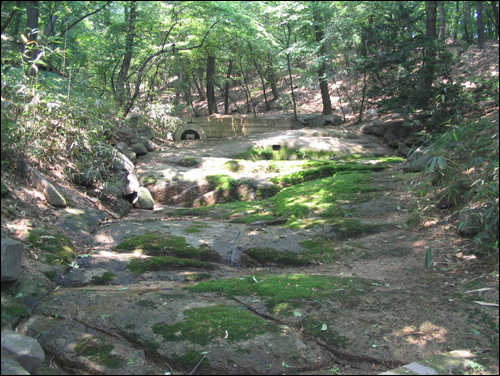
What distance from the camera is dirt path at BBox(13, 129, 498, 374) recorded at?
2377 mm

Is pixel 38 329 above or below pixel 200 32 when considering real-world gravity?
below

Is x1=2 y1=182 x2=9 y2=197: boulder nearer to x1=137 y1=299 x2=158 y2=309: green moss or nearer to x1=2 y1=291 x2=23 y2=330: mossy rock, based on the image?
x1=2 y1=291 x2=23 y2=330: mossy rock

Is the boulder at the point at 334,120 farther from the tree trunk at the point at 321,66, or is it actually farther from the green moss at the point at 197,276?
the green moss at the point at 197,276

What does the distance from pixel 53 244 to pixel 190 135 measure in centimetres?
1021

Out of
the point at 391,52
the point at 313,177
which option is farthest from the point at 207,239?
the point at 391,52

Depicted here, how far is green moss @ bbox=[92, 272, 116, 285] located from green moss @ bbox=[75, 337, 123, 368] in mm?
1093

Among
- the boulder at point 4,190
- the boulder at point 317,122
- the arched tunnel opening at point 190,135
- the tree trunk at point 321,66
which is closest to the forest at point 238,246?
the boulder at point 4,190

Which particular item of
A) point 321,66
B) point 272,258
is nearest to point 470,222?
point 272,258

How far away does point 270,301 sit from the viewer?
3045 millimetres

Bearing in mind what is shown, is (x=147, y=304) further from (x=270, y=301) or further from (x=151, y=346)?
(x=270, y=301)

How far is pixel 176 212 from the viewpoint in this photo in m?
6.36

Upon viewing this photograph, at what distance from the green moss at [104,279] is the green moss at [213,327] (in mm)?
1160

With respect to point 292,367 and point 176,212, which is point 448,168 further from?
point 176,212

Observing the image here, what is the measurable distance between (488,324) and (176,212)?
4.85 metres
